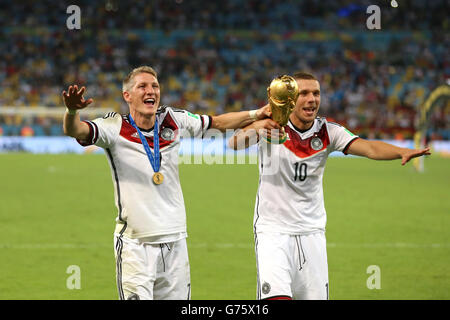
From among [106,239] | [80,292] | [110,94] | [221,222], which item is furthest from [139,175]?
[110,94]

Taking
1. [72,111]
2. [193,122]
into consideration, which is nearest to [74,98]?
[72,111]

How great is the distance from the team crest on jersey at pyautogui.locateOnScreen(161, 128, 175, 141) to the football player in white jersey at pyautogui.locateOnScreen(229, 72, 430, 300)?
1.55 ft

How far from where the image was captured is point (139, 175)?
4.60 metres

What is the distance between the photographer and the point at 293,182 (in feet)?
16.5

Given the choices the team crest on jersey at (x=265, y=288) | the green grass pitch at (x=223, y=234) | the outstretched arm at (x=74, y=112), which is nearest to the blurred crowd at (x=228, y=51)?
the green grass pitch at (x=223, y=234)

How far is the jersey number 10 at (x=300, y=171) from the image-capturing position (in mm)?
5020

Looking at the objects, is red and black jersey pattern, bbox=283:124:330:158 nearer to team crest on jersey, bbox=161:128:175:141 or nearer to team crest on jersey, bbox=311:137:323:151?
team crest on jersey, bbox=311:137:323:151

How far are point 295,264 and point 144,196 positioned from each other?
4.11 ft

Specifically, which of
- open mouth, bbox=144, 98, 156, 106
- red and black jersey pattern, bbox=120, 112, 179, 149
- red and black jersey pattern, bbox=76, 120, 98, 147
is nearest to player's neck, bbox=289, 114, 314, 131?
red and black jersey pattern, bbox=120, 112, 179, 149

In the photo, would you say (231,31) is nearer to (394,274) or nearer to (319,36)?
(319,36)

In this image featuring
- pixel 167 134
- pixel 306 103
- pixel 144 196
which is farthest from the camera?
Answer: pixel 306 103

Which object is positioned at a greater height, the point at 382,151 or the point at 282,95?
the point at 282,95

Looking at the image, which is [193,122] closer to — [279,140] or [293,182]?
[279,140]

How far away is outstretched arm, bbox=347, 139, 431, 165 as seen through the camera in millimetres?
4773
